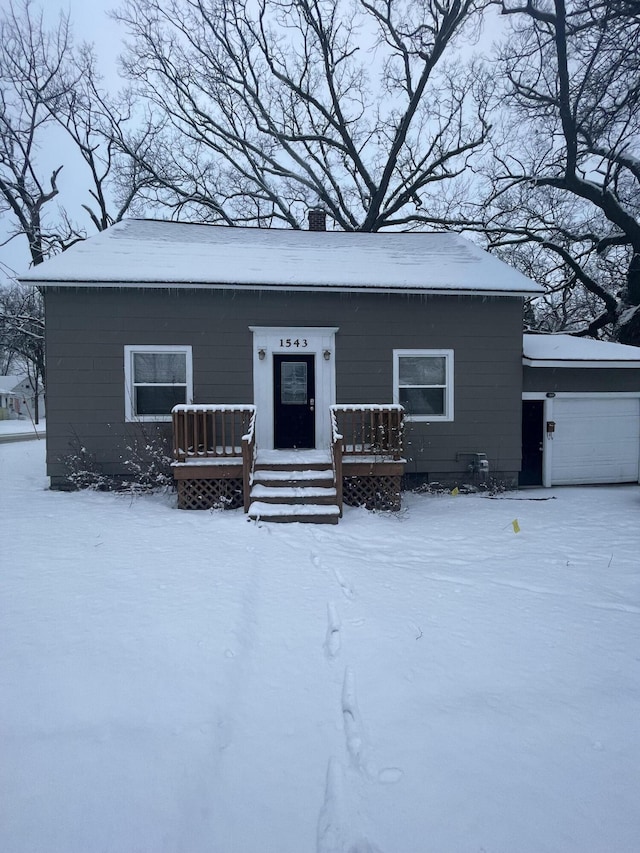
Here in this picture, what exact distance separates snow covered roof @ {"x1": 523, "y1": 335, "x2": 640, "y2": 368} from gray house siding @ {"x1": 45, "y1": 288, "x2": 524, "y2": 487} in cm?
54

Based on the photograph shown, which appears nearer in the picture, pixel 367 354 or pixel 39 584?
pixel 39 584

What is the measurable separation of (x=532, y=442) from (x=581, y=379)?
5.09 feet

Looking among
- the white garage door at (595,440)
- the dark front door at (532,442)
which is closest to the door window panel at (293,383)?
the dark front door at (532,442)

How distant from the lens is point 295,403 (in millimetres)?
8414

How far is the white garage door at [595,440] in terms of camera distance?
30.5 ft

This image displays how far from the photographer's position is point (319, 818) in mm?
1842

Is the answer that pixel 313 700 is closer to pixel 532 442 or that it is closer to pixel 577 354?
pixel 532 442

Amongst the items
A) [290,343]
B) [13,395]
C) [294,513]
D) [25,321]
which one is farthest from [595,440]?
[13,395]

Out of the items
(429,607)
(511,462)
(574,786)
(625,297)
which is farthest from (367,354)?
(625,297)

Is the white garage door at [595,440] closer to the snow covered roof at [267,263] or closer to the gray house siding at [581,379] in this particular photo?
the gray house siding at [581,379]

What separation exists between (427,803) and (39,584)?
3360mm

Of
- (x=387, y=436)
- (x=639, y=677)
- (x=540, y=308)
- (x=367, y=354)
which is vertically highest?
(x=540, y=308)

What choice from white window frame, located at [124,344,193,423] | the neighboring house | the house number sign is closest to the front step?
white window frame, located at [124,344,193,423]

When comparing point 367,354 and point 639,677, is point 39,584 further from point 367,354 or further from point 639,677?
point 367,354
